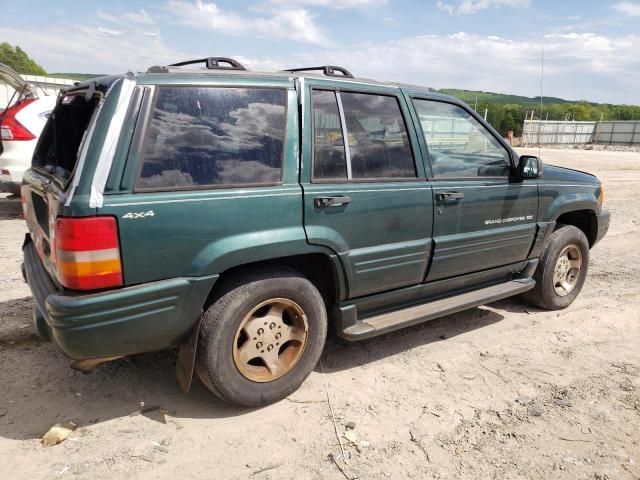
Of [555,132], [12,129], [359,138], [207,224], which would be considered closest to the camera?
[207,224]

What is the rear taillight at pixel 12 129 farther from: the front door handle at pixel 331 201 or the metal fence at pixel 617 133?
the metal fence at pixel 617 133

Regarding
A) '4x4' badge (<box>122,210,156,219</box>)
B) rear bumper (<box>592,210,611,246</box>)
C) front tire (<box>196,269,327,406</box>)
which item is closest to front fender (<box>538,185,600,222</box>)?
rear bumper (<box>592,210,611,246</box>)

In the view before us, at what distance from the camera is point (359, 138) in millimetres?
3117

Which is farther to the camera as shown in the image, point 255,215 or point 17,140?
point 17,140

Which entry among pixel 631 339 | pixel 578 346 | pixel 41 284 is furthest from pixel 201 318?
pixel 631 339

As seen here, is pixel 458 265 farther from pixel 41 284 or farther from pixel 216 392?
pixel 41 284

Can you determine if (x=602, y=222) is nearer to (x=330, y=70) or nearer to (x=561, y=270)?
(x=561, y=270)

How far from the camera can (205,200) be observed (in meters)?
2.45

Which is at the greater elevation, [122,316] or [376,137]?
[376,137]

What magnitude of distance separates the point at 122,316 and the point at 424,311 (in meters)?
2.02

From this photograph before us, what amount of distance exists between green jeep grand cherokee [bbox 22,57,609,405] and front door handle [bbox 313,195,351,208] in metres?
0.01

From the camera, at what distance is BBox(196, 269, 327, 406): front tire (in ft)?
8.56

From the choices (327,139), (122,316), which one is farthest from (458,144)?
(122,316)

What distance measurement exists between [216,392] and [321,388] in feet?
2.34
